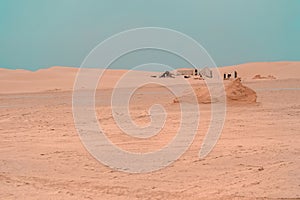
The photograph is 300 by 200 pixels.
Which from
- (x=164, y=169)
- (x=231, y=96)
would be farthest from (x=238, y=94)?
(x=164, y=169)

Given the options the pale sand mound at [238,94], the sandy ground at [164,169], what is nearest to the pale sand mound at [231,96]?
the pale sand mound at [238,94]

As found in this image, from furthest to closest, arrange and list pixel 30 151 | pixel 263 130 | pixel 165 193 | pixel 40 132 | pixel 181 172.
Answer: pixel 40 132 → pixel 263 130 → pixel 30 151 → pixel 181 172 → pixel 165 193

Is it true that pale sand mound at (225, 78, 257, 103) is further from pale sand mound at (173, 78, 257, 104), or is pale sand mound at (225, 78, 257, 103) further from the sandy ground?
the sandy ground

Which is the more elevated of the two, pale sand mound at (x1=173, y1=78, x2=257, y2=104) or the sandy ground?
pale sand mound at (x1=173, y1=78, x2=257, y2=104)

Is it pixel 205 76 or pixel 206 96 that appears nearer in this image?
pixel 206 96

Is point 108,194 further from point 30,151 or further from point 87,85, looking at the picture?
point 87,85

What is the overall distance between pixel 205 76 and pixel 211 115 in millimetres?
18113

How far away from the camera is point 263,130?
9.31 m

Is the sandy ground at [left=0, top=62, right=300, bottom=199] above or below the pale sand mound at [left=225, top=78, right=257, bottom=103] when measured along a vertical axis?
below

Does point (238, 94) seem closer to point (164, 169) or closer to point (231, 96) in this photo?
point (231, 96)

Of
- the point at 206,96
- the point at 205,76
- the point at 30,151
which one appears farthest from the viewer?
the point at 205,76

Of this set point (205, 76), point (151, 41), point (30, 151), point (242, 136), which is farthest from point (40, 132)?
point (205, 76)

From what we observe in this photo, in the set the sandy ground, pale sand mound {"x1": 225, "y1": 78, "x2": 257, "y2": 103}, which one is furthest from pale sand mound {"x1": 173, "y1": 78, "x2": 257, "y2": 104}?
the sandy ground

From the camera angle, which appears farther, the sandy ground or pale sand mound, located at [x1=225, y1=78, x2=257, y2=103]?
pale sand mound, located at [x1=225, y1=78, x2=257, y2=103]
